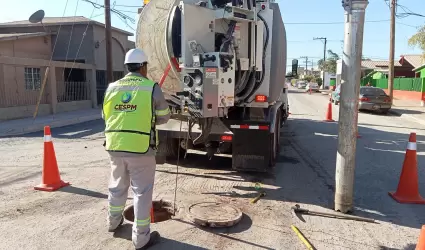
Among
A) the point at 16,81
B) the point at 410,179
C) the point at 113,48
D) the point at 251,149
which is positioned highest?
the point at 113,48

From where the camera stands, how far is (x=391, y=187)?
643cm

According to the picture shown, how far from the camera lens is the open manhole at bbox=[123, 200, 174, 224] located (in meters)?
4.86

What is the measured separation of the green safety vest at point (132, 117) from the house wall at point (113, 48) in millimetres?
Result: 19941

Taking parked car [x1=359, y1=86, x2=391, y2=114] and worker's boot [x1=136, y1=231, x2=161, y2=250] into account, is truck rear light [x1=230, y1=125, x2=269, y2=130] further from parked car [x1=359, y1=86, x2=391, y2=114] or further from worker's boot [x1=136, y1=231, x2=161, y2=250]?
parked car [x1=359, y1=86, x2=391, y2=114]

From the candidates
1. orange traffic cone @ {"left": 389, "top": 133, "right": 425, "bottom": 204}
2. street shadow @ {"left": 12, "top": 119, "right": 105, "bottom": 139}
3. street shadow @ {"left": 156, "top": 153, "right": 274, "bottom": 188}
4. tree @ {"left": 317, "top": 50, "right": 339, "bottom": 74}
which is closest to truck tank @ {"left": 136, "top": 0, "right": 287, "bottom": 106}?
street shadow @ {"left": 156, "top": 153, "right": 274, "bottom": 188}

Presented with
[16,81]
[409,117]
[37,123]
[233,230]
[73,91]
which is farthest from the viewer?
[73,91]

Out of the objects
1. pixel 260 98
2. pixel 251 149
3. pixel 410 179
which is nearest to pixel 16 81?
pixel 260 98

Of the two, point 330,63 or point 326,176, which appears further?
point 330,63

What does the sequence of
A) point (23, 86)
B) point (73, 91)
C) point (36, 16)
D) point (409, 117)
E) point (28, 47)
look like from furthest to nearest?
point (28, 47) < point (73, 91) < point (409, 117) < point (36, 16) < point (23, 86)

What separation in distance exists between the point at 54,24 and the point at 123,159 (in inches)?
837

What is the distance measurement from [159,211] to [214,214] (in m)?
0.82

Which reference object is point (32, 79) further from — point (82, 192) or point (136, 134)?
point (136, 134)

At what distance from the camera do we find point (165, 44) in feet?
19.2

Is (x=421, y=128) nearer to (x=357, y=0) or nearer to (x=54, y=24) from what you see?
(x=357, y=0)
